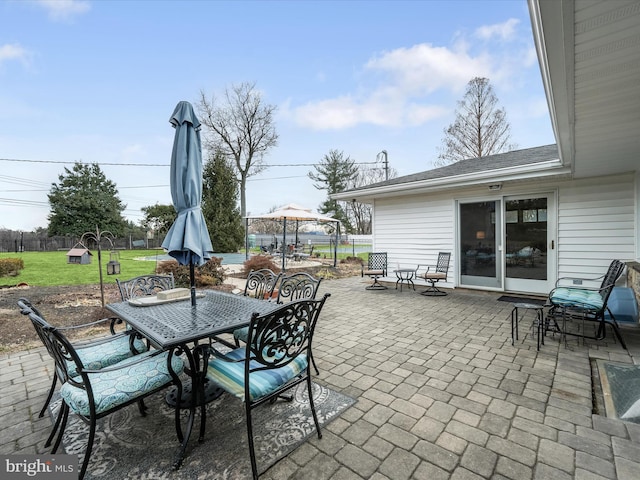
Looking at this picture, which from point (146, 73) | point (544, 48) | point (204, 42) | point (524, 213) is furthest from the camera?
point (146, 73)

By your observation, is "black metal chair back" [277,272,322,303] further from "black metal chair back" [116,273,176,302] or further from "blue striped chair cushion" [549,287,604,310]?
"blue striped chair cushion" [549,287,604,310]

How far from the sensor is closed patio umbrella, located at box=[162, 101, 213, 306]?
231 centimetres

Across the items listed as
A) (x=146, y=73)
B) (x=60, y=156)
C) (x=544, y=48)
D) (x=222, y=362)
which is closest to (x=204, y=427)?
(x=222, y=362)

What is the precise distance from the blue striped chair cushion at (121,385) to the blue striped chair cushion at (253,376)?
26 cm

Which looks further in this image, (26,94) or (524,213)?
(26,94)

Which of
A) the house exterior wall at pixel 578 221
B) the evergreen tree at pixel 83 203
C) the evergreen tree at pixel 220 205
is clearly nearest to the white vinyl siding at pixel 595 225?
the house exterior wall at pixel 578 221

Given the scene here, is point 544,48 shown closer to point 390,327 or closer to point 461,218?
point 390,327

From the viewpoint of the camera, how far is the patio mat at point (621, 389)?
1.96 m

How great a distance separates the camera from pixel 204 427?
1.81 metres

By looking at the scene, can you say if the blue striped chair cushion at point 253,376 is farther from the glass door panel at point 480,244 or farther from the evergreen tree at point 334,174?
the evergreen tree at point 334,174

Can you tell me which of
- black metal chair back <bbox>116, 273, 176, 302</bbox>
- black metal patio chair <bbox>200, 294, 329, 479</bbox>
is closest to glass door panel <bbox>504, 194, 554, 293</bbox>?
black metal patio chair <bbox>200, 294, 329, 479</bbox>

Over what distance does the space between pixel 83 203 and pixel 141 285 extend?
25984mm

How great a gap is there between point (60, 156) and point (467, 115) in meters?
26.3

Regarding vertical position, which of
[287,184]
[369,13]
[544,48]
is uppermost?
[369,13]
